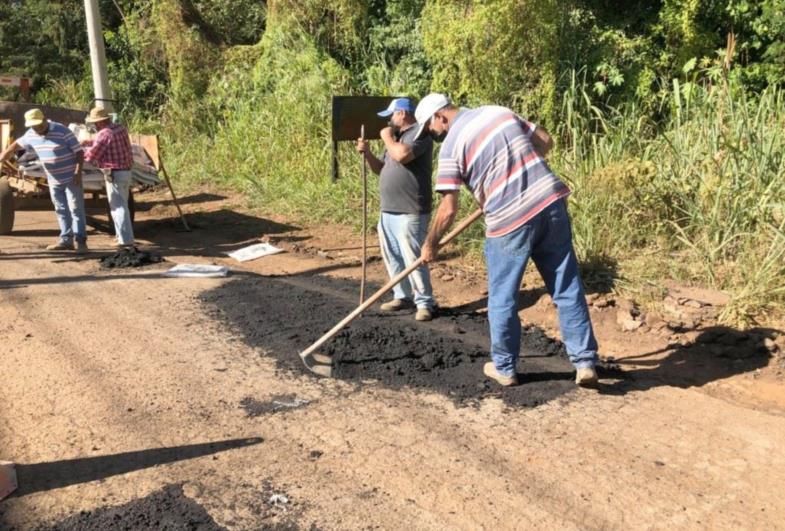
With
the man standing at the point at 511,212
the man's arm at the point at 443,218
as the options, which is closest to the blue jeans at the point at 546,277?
the man standing at the point at 511,212

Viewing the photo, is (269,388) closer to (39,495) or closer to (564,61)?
(39,495)

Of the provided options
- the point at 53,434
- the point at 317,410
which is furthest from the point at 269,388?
Result: the point at 53,434

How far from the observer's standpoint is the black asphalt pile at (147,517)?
3057 millimetres

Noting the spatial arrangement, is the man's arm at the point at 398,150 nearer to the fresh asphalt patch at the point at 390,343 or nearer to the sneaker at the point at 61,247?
the fresh asphalt patch at the point at 390,343

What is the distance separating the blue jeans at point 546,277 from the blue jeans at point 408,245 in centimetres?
139

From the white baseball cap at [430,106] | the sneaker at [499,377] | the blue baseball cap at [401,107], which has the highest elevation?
the white baseball cap at [430,106]

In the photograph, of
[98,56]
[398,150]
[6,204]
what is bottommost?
[6,204]

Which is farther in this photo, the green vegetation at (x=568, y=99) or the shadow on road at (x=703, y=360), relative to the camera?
the green vegetation at (x=568, y=99)

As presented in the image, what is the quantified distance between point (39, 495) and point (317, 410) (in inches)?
59.6

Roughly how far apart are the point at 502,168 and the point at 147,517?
8.54ft

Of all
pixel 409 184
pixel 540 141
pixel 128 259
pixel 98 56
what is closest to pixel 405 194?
pixel 409 184

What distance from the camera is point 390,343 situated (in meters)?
5.20

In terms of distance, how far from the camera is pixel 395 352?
5062mm

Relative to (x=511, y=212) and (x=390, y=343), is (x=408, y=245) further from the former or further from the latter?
(x=511, y=212)
